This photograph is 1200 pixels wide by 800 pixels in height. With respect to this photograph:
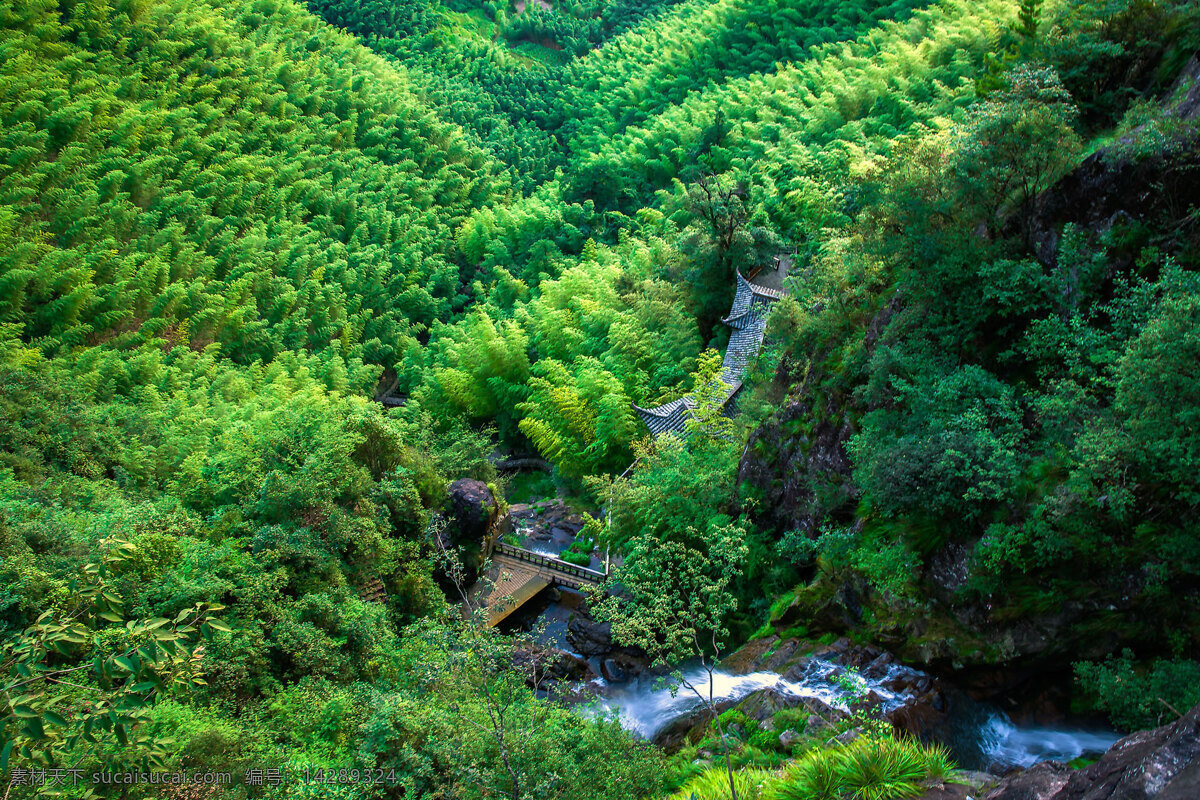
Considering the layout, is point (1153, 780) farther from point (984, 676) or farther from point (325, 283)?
point (325, 283)

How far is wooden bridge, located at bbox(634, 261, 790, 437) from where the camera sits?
17734 millimetres

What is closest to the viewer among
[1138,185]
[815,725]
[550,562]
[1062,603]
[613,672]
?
[1062,603]

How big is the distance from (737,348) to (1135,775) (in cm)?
1486

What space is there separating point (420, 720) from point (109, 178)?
25.7m

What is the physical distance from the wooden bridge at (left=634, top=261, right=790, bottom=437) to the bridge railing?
146 inches

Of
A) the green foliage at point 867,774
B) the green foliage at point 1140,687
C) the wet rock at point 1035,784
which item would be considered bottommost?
the green foliage at point 867,774

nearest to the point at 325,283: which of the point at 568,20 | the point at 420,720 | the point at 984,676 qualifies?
the point at 420,720

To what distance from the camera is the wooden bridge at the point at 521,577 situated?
1638 cm

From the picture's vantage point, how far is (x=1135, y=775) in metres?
5.01

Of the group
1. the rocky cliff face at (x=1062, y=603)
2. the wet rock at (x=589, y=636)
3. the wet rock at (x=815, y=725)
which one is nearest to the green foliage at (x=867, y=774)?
the wet rock at (x=815, y=725)

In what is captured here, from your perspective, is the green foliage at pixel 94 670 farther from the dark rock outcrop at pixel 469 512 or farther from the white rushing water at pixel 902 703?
the dark rock outcrop at pixel 469 512

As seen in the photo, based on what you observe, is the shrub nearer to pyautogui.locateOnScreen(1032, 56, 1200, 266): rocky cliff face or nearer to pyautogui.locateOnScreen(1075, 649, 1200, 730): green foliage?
pyautogui.locateOnScreen(1075, 649, 1200, 730): green foliage

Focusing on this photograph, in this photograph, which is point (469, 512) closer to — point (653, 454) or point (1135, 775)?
point (653, 454)

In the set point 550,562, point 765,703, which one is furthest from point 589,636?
point 765,703
